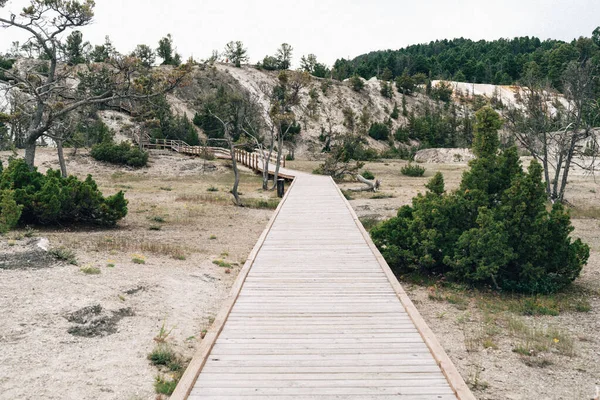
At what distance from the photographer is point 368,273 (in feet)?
26.7

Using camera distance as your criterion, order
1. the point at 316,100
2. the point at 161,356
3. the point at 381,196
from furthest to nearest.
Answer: the point at 316,100 < the point at 381,196 < the point at 161,356

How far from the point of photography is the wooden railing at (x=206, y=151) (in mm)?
38003

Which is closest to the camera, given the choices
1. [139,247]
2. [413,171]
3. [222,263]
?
[222,263]

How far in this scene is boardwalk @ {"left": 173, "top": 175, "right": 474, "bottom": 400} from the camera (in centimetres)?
435

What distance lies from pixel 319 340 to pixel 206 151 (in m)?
34.5

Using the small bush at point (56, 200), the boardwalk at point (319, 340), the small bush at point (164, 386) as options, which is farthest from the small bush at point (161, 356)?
the small bush at point (56, 200)

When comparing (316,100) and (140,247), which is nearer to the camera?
(140,247)

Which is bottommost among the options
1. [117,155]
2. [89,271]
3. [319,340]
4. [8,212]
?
[89,271]

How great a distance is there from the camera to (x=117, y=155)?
3678 centimetres

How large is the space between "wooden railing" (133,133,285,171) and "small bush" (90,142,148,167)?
324cm

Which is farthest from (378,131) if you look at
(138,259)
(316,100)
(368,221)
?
(138,259)

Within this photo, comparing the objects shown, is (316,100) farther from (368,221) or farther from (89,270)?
(89,270)

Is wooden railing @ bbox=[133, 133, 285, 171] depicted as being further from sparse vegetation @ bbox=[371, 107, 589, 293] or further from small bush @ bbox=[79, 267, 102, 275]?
small bush @ bbox=[79, 267, 102, 275]

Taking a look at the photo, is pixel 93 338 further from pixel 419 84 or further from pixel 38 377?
pixel 419 84
